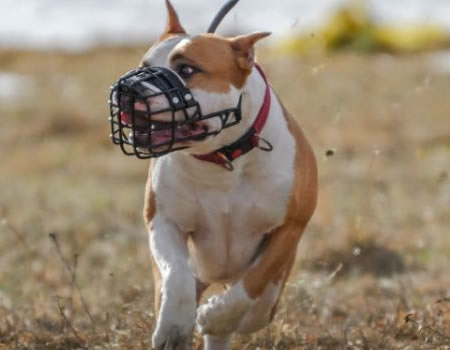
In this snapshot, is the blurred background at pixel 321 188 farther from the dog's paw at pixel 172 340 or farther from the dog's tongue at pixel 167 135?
the dog's tongue at pixel 167 135

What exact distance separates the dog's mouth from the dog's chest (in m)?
0.48

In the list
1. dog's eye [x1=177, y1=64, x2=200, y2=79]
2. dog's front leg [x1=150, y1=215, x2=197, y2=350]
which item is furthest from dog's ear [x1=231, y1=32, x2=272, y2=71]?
dog's front leg [x1=150, y1=215, x2=197, y2=350]

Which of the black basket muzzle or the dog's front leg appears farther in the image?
the dog's front leg

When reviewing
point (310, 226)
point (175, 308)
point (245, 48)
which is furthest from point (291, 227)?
point (310, 226)

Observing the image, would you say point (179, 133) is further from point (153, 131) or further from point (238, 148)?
point (238, 148)

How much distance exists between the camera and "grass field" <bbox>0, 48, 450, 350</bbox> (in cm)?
567

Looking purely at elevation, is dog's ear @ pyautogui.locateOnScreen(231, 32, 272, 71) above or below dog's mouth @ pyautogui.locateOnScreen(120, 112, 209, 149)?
above

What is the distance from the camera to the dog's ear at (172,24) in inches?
195

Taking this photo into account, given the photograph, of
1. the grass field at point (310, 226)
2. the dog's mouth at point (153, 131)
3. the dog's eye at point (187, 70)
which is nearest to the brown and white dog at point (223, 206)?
the dog's eye at point (187, 70)

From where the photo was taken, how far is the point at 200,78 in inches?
179

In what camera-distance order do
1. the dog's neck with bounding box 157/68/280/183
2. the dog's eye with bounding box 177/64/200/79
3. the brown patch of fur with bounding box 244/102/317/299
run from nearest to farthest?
the dog's eye with bounding box 177/64/200/79 → the dog's neck with bounding box 157/68/280/183 → the brown patch of fur with bounding box 244/102/317/299

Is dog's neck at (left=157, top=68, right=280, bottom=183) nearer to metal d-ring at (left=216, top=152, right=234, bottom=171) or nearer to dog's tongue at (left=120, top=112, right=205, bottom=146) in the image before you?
metal d-ring at (left=216, top=152, right=234, bottom=171)

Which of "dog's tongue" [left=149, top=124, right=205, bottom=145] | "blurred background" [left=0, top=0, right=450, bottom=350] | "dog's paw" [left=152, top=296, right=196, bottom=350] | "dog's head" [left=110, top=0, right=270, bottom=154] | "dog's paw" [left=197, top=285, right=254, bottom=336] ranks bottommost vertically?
"blurred background" [left=0, top=0, right=450, bottom=350]

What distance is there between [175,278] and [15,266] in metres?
3.50
